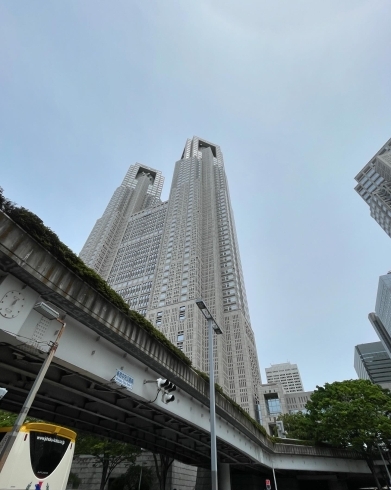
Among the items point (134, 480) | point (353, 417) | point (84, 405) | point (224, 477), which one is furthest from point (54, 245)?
point (134, 480)

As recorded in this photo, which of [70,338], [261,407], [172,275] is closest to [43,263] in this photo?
[70,338]

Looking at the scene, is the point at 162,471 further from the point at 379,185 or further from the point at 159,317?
the point at 379,185

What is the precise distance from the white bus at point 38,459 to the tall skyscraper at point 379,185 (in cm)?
13317

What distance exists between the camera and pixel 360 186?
133 metres

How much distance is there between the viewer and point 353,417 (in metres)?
26.6

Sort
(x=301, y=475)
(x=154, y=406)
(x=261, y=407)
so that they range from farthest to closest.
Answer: (x=261, y=407)
(x=301, y=475)
(x=154, y=406)

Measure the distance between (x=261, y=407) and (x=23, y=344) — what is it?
3475 inches

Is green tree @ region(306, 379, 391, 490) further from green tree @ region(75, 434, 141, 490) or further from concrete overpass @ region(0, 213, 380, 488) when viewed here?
green tree @ region(75, 434, 141, 490)

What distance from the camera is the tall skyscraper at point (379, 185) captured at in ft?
372

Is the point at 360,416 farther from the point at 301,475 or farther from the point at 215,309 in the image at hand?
the point at 215,309

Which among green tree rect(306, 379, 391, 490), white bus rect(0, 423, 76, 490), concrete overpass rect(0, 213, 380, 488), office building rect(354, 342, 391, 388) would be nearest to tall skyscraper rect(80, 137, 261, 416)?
green tree rect(306, 379, 391, 490)

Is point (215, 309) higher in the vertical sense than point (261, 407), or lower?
higher

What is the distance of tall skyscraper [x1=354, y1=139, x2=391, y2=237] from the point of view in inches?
4461

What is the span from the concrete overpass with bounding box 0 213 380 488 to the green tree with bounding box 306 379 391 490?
13721mm
